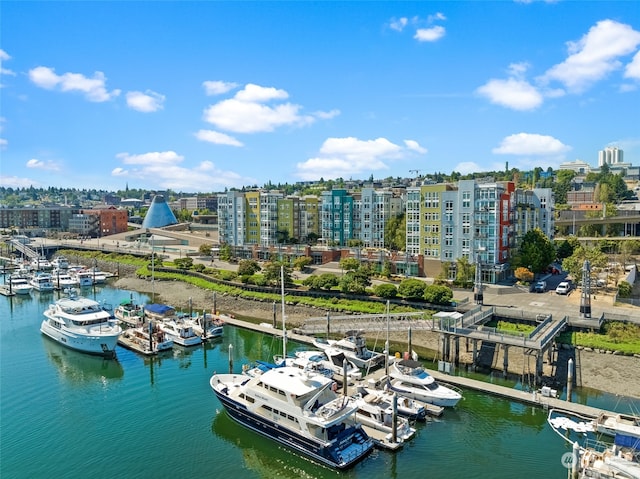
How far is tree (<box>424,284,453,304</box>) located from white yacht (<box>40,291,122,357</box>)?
1245 inches

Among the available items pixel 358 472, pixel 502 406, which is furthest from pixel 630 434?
pixel 358 472

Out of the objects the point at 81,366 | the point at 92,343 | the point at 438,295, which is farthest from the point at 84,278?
the point at 438,295

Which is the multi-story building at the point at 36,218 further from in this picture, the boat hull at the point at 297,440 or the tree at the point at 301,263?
the boat hull at the point at 297,440

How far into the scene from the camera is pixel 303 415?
2833 centimetres

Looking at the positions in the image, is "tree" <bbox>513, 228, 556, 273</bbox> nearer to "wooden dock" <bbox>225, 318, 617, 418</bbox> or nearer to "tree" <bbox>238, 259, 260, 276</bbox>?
"wooden dock" <bbox>225, 318, 617, 418</bbox>

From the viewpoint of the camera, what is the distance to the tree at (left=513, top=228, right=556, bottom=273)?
66.7 m

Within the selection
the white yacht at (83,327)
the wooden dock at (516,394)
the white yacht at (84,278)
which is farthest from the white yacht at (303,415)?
the white yacht at (84,278)

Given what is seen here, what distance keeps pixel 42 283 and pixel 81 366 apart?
46048mm

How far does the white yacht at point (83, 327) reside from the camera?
45.6m

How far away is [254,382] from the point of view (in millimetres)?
31312

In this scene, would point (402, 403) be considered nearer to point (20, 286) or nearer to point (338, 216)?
point (338, 216)

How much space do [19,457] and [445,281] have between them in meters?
50.6

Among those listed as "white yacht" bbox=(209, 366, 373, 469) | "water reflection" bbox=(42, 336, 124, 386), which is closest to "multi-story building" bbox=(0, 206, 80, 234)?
"water reflection" bbox=(42, 336, 124, 386)

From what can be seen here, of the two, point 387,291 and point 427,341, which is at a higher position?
point 387,291
